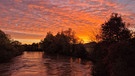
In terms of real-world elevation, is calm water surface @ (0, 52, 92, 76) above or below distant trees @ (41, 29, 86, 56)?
below

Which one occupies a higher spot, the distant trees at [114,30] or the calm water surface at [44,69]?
the distant trees at [114,30]

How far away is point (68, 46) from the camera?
297 ft

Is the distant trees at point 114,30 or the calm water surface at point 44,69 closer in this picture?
the calm water surface at point 44,69

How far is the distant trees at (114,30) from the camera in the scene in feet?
109

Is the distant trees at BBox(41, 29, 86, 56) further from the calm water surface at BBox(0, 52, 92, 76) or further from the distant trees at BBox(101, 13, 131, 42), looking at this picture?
the distant trees at BBox(101, 13, 131, 42)

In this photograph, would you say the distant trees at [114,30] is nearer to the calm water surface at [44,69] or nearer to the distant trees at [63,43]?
the calm water surface at [44,69]

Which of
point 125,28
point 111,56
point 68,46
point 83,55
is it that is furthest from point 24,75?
point 68,46

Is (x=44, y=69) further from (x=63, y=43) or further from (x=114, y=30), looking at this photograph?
(x=63, y=43)

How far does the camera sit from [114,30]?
112 ft

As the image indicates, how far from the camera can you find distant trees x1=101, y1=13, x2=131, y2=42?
3325 centimetres

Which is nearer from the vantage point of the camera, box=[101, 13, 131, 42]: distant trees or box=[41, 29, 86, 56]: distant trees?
box=[101, 13, 131, 42]: distant trees

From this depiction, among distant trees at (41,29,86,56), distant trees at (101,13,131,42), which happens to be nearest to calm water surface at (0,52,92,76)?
distant trees at (101,13,131,42)

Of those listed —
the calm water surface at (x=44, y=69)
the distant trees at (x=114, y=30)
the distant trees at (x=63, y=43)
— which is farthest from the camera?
the distant trees at (x=63, y=43)

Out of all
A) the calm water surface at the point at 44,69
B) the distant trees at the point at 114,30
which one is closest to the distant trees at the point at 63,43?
the calm water surface at the point at 44,69
